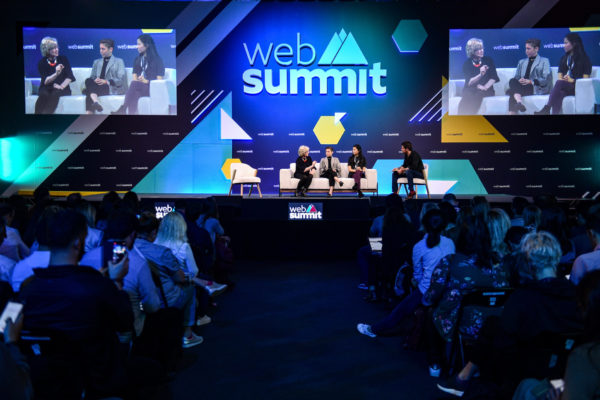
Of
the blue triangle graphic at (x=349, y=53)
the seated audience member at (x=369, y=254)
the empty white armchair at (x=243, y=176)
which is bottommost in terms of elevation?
the seated audience member at (x=369, y=254)

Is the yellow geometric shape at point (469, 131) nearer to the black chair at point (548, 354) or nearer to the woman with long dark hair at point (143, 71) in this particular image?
the woman with long dark hair at point (143, 71)

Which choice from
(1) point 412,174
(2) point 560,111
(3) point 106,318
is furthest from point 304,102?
(3) point 106,318

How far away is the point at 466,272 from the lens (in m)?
3.03

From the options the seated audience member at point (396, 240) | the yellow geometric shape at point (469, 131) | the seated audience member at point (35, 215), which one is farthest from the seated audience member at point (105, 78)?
the seated audience member at point (396, 240)

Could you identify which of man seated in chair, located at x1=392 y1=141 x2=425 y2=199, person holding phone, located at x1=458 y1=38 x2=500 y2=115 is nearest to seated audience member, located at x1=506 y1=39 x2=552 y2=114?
person holding phone, located at x1=458 y1=38 x2=500 y2=115

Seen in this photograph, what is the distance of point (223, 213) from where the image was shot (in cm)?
761

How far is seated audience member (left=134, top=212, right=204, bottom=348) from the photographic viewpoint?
3100 mm

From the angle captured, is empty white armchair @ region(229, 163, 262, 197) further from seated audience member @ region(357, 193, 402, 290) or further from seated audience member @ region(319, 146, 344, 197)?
seated audience member @ region(357, 193, 402, 290)

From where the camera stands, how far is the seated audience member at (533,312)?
7.00ft

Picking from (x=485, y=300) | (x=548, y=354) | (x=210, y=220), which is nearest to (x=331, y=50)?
(x=210, y=220)

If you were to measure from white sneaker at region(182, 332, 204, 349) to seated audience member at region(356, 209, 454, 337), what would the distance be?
134cm

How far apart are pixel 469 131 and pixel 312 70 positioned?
11.6 ft

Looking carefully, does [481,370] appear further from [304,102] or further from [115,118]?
[115,118]

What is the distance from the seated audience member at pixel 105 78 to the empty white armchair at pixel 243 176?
2.88 m
